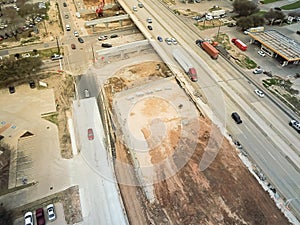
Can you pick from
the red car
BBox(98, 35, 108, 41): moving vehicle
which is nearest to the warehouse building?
BBox(98, 35, 108, 41): moving vehicle

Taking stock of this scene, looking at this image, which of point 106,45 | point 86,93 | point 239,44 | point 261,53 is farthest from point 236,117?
point 106,45

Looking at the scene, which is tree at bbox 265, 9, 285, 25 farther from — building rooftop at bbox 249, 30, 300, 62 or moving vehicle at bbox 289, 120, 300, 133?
moving vehicle at bbox 289, 120, 300, 133

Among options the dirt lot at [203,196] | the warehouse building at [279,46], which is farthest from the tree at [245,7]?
the dirt lot at [203,196]

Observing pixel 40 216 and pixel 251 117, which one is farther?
pixel 251 117

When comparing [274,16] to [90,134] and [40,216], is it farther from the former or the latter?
[40,216]

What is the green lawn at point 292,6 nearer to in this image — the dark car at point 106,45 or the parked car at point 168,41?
the parked car at point 168,41

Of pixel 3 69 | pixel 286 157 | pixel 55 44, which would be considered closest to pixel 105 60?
pixel 55 44
